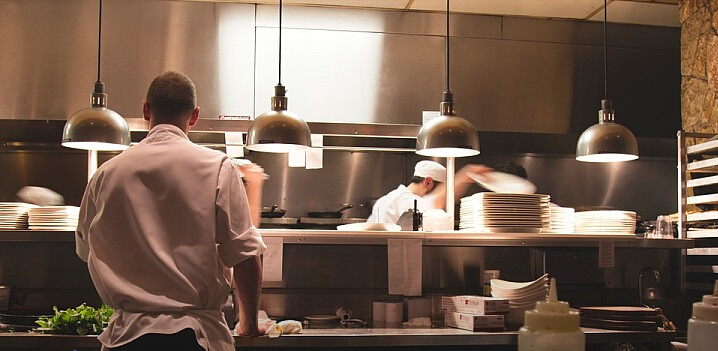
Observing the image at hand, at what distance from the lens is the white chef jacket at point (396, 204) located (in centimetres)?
653

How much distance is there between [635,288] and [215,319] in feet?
10.8

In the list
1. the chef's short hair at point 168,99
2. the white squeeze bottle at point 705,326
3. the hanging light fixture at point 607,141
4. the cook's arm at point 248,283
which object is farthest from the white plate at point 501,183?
the white squeeze bottle at point 705,326

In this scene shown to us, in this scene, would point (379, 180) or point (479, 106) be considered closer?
point (479, 106)

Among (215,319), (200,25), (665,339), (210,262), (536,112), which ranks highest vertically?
(200,25)

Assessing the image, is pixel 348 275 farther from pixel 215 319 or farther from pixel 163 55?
pixel 163 55

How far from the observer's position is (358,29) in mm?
6453

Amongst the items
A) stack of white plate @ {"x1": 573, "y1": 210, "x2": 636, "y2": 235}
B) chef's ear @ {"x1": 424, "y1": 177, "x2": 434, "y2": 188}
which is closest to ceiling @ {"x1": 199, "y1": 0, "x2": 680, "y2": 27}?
chef's ear @ {"x1": 424, "y1": 177, "x2": 434, "y2": 188}

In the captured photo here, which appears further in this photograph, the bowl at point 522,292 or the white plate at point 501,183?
the white plate at point 501,183

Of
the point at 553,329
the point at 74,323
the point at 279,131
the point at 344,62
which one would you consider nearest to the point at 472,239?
the point at 279,131

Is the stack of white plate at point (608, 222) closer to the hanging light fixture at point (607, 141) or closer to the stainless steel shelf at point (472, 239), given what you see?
the stainless steel shelf at point (472, 239)

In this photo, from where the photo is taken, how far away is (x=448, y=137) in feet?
13.9

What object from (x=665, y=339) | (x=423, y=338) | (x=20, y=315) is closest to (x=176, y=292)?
(x=423, y=338)

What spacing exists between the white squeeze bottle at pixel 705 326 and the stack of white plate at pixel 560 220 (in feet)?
12.6

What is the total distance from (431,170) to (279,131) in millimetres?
2696
